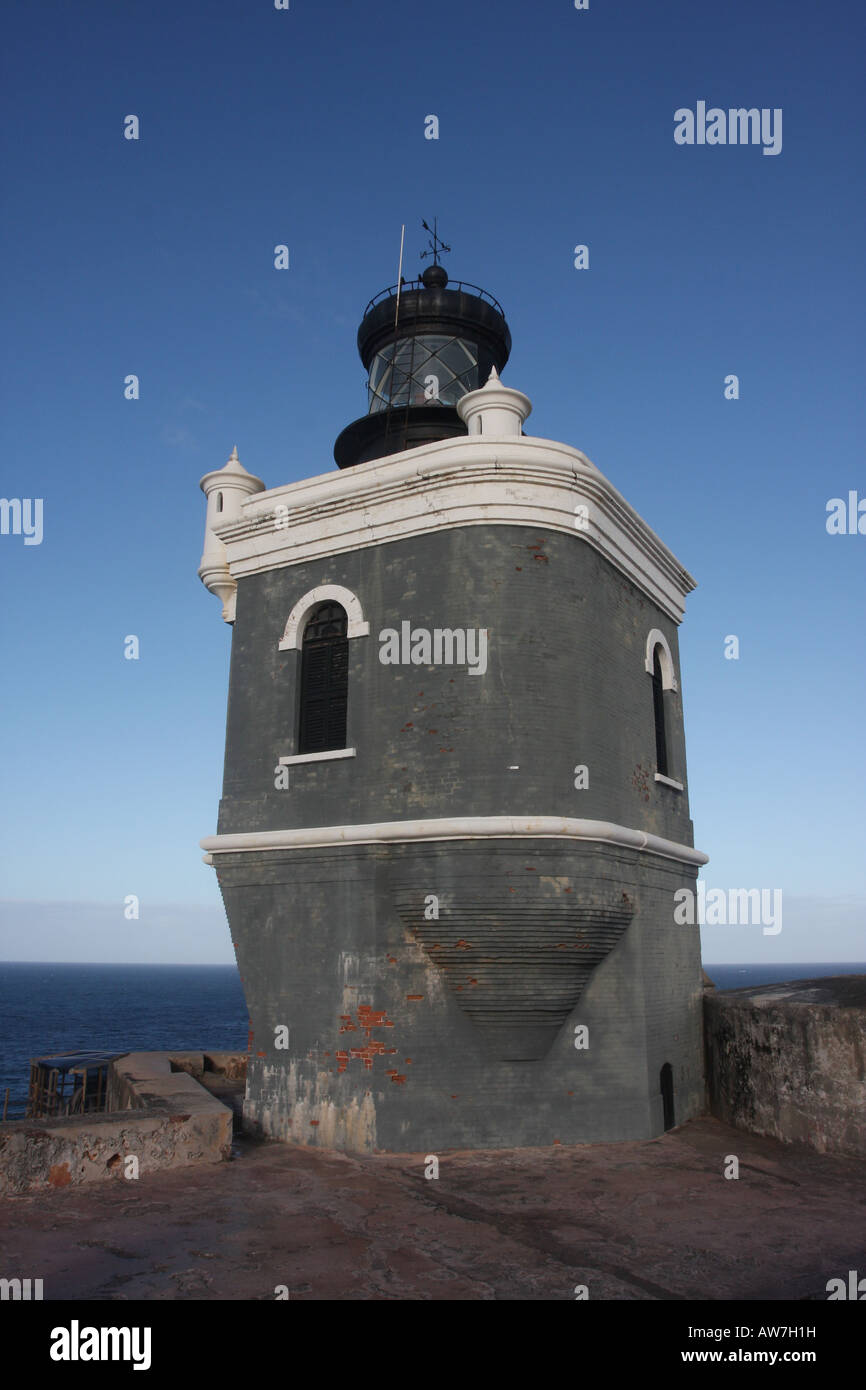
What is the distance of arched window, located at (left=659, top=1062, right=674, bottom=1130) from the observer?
11.4 meters

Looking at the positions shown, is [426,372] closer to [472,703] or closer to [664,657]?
[664,657]

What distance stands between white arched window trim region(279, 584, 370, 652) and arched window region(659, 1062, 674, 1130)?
21.7ft

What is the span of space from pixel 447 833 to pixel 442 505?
397cm

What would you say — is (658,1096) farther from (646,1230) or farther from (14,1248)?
(14,1248)

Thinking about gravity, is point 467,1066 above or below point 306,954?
below

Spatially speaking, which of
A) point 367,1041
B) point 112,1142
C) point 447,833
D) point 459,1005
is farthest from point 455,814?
point 112,1142

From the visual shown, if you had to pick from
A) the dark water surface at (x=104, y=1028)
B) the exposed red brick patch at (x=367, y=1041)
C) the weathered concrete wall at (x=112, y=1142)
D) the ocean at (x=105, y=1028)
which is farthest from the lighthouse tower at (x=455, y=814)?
the ocean at (x=105, y=1028)

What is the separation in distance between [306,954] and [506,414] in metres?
7.17

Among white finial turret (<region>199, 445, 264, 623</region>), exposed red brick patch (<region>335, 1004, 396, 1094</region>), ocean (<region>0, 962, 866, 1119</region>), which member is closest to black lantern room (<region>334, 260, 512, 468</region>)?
white finial turret (<region>199, 445, 264, 623</region>)

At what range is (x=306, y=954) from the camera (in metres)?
11.1

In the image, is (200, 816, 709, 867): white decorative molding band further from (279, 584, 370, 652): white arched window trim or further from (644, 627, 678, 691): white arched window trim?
(644, 627, 678, 691): white arched window trim

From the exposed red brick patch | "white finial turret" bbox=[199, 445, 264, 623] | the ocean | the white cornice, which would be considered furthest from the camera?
the ocean

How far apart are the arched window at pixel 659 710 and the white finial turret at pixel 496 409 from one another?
409 centimetres
